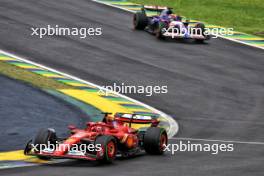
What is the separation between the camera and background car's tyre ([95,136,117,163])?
1531 centimetres

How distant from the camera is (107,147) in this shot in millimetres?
15477

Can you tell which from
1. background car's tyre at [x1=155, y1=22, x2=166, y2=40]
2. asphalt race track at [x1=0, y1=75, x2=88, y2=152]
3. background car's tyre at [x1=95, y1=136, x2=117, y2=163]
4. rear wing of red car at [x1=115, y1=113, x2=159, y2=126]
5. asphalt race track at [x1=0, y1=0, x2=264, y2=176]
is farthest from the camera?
background car's tyre at [x1=155, y1=22, x2=166, y2=40]

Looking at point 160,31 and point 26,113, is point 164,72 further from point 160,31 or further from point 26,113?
point 26,113

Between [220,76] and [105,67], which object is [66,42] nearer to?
[105,67]

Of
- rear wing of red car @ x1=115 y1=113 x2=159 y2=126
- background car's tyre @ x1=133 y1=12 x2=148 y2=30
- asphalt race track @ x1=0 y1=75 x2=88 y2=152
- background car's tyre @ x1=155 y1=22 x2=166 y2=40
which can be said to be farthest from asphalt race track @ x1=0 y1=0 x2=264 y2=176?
asphalt race track @ x1=0 y1=75 x2=88 y2=152

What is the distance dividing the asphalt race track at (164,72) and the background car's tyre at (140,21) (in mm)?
524

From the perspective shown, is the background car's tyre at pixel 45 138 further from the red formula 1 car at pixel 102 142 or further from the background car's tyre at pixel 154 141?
the background car's tyre at pixel 154 141

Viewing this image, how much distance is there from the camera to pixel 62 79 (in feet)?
85.1

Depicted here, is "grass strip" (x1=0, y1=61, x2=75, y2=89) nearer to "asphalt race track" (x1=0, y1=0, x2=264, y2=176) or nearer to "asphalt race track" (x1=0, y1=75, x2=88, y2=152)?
"asphalt race track" (x1=0, y1=75, x2=88, y2=152)

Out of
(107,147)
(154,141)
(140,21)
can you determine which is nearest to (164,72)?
(140,21)

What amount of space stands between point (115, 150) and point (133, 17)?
21.0 metres

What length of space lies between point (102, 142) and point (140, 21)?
19273 mm

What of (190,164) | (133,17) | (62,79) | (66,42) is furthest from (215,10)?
(190,164)

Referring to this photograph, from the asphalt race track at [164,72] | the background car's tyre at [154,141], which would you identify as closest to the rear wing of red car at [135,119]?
the background car's tyre at [154,141]
